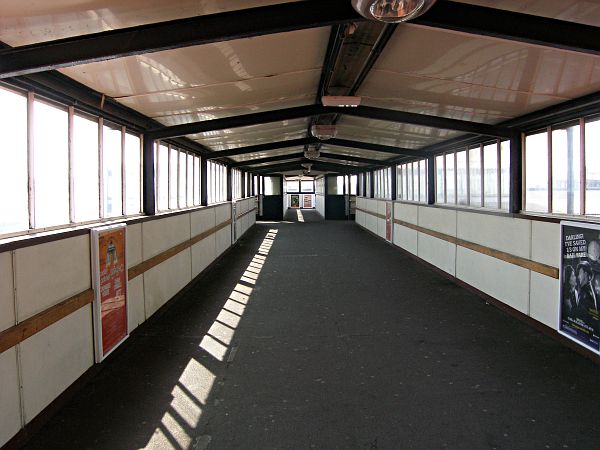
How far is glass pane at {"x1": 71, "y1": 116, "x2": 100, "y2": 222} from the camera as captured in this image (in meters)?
5.42

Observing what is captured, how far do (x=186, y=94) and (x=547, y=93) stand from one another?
15.1ft

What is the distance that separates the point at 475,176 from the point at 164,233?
685 cm

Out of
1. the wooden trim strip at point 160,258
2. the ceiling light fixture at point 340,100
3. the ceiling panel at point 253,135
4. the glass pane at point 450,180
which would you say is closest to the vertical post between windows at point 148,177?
the wooden trim strip at point 160,258

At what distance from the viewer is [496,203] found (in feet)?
30.4

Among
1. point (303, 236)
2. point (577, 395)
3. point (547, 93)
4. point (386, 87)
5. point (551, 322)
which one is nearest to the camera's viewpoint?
point (577, 395)

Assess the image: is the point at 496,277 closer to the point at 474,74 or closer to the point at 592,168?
the point at 592,168

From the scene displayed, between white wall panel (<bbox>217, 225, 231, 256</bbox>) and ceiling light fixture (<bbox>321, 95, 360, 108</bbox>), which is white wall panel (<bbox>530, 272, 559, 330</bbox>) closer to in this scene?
ceiling light fixture (<bbox>321, 95, 360, 108</bbox>)

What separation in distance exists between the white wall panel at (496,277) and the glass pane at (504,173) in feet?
4.28

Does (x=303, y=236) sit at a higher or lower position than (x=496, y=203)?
lower

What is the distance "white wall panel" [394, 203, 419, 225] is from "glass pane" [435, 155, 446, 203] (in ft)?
3.06

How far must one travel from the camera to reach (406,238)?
1298cm

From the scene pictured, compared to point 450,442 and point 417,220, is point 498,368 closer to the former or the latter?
point 450,442

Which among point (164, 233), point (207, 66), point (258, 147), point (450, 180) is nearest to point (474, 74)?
point (207, 66)

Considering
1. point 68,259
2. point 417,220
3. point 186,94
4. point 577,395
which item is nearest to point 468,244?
point 417,220
